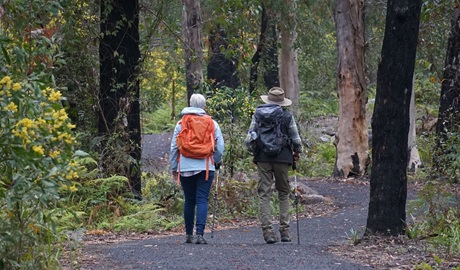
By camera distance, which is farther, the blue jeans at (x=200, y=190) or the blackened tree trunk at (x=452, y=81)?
the blackened tree trunk at (x=452, y=81)

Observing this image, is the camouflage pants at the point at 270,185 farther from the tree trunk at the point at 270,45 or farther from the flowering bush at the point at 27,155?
the tree trunk at the point at 270,45

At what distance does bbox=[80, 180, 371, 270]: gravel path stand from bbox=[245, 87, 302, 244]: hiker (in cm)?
→ 42

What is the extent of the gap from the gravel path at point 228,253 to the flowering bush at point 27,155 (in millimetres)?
1950

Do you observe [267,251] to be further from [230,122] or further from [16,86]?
[230,122]

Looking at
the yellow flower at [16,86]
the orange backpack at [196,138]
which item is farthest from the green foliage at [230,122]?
the yellow flower at [16,86]

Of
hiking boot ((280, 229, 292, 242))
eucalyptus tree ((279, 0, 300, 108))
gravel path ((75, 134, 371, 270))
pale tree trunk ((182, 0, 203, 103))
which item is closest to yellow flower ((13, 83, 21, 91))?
gravel path ((75, 134, 371, 270))

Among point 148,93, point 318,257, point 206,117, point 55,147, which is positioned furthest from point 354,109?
point 55,147

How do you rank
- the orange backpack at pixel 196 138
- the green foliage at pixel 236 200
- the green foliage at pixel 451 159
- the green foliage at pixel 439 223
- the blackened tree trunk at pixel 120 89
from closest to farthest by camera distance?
the green foliage at pixel 439 223 → the orange backpack at pixel 196 138 → the green foliage at pixel 451 159 → the blackened tree trunk at pixel 120 89 → the green foliage at pixel 236 200

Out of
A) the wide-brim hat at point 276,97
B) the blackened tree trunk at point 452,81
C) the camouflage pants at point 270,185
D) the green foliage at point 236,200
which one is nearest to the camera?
the camouflage pants at point 270,185

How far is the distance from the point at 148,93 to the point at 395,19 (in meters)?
9.26

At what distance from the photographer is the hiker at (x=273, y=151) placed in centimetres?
1091

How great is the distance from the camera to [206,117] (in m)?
10.8

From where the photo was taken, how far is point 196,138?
35.2 ft

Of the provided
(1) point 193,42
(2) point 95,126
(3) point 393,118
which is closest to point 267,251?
(3) point 393,118
